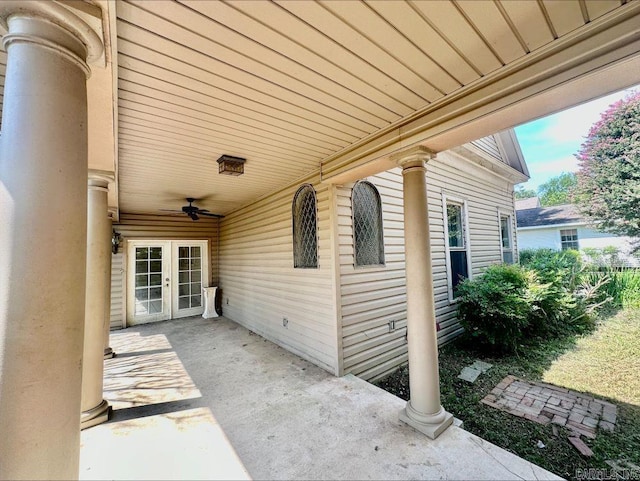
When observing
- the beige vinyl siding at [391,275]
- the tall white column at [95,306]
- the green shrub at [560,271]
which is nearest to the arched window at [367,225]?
the beige vinyl siding at [391,275]

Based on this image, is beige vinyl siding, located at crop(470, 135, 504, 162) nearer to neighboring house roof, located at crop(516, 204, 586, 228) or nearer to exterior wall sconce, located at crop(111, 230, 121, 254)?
exterior wall sconce, located at crop(111, 230, 121, 254)

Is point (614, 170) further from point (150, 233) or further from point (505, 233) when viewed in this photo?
point (150, 233)

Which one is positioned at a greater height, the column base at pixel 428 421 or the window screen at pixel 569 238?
the window screen at pixel 569 238

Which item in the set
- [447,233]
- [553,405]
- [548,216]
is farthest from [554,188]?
[553,405]

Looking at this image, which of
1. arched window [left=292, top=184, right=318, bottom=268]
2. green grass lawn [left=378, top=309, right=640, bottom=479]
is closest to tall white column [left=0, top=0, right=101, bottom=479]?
arched window [left=292, top=184, right=318, bottom=268]

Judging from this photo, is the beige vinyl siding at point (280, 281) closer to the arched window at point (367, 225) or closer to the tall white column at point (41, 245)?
the arched window at point (367, 225)

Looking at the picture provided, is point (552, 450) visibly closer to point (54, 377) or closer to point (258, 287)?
point (54, 377)

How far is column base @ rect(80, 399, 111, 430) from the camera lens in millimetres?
2334

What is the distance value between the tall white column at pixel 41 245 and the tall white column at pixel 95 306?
188cm

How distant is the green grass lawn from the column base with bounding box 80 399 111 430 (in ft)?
9.94

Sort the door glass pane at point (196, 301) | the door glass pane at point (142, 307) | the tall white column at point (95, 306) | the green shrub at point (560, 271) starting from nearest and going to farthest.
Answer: the tall white column at point (95, 306) < the green shrub at point (560, 271) < the door glass pane at point (142, 307) < the door glass pane at point (196, 301)

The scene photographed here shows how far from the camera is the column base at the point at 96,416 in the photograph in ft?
7.66

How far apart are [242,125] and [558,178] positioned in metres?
44.0

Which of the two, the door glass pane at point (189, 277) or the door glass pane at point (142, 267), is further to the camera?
the door glass pane at point (189, 277)
